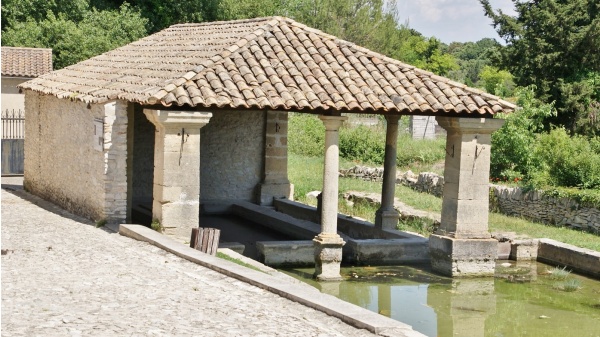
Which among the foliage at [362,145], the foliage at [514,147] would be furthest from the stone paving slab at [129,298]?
the foliage at [362,145]

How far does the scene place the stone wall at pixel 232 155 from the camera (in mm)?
19859

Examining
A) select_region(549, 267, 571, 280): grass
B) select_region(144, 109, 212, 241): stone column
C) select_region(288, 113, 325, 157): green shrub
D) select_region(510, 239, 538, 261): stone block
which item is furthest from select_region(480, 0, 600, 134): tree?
select_region(144, 109, 212, 241): stone column

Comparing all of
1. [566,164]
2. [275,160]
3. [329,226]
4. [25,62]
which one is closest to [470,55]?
[25,62]

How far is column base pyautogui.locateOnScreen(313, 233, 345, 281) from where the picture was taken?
13398 millimetres

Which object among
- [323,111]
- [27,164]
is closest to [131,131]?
[323,111]

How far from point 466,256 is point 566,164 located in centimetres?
748

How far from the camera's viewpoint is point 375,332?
756 cm

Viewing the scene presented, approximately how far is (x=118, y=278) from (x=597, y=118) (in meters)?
23.7

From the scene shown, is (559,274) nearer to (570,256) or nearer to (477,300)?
(570,256)

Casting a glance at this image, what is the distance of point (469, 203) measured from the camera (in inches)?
558

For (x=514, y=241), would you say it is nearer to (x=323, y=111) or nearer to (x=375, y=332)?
(x=323, y=111)

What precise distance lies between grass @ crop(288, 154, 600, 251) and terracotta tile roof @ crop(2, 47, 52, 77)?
30.9 ft

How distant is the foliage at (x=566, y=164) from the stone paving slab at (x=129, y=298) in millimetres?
11603

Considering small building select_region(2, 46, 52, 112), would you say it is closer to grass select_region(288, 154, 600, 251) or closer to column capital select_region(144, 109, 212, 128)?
grass select_region(288, 154, 600, 251)
